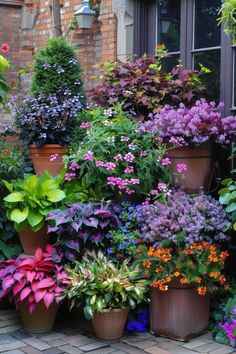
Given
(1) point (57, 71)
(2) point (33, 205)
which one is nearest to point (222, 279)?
(2) point (33, 205)

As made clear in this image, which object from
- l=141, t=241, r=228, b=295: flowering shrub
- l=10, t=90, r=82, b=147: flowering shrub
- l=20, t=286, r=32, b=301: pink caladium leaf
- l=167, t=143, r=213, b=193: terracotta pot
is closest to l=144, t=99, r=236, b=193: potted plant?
l=167, t=143, r=213, b=193: terracotta pot

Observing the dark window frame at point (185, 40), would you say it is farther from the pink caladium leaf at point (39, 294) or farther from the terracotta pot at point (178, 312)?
the pink caladium leaf at point (39, 294)

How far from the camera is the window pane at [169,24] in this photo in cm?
602

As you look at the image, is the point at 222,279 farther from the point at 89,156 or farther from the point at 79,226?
the point at 89,156

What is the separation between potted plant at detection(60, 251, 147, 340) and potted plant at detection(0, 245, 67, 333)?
134 millimetres

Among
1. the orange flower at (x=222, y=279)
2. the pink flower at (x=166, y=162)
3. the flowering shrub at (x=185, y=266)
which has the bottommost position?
the orange flower at (x=222, y=279)

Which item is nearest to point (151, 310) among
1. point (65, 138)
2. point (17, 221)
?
point (17, 221)

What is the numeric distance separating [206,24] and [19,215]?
2.58 metres

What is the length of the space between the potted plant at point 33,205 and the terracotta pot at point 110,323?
92 centimetres

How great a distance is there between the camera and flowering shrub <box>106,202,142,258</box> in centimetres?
457

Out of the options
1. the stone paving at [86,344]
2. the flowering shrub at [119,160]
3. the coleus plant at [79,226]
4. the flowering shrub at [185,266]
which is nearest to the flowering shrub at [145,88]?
the flowering shrub at [119,160]

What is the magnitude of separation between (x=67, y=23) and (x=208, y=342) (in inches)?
181

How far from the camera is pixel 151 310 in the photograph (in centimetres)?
458

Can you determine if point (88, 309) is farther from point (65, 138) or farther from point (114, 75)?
point (114, 75)
